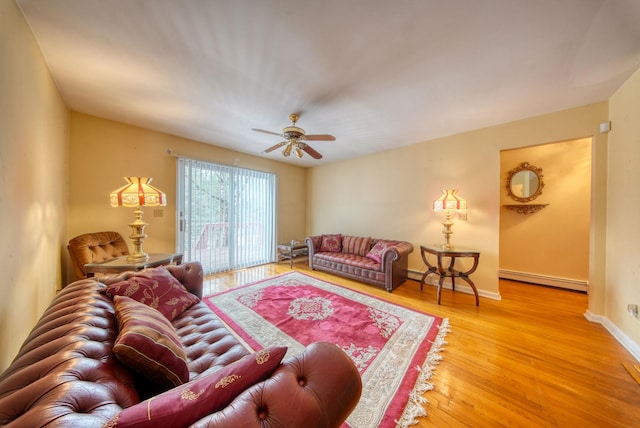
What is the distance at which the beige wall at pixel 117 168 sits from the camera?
2.83 meters

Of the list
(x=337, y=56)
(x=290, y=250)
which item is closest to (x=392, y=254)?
(x=290, y=250)

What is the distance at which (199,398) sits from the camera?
63cm

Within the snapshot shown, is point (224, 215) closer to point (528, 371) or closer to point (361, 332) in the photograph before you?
point (361, 332)

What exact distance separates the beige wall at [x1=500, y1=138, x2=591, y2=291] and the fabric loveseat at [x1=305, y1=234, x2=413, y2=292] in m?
2.10

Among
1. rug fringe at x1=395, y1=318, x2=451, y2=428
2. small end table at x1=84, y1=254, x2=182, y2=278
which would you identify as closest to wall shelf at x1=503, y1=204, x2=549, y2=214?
rug fringe at x1=395, y1=318, x2=451, y2=428

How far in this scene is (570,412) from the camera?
1.34m

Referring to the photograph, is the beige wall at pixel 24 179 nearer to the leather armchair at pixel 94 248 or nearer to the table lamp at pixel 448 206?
the leather armchair at pixel 94 248

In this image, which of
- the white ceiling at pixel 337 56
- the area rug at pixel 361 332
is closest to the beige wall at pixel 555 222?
the white ceiling at pixel 337 56

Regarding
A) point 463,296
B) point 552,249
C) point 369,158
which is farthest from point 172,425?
point 552,249

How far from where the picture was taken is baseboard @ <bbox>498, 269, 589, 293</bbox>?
336cm

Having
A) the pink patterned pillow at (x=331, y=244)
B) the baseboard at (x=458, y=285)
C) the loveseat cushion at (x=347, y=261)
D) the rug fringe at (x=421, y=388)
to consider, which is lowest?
the rug fringe at (x=421, y=388)

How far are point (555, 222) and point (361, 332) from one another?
4038 millimetres

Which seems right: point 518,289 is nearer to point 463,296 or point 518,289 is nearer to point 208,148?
point 463,296

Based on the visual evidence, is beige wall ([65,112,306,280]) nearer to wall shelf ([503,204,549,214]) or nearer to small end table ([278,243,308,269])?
small end table ([278,243,308,269])
